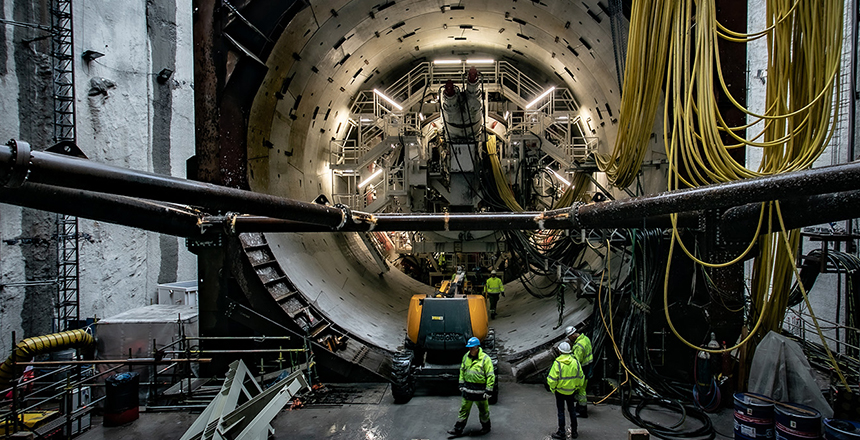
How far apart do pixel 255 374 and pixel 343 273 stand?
10.5 feet

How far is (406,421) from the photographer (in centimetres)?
553

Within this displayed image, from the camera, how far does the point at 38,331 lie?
30.1 ft

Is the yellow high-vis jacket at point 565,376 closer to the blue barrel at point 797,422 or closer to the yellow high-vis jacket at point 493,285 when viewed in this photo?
the blue barrel at point 797,422

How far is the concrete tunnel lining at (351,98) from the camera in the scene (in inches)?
282

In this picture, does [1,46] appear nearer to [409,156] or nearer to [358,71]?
[358,71]

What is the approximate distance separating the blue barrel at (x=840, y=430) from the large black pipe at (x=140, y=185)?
4872 mm

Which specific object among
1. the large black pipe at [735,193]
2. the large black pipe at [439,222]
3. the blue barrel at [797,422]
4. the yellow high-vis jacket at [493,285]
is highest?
the large black pipe at [735,193]

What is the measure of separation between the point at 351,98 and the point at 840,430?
1025cm

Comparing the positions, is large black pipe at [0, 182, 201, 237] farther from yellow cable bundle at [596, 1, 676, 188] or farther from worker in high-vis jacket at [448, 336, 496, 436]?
yellow cable bundle at [596, 1, 676, 188]

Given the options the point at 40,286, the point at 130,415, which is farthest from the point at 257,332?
the point at 40,286

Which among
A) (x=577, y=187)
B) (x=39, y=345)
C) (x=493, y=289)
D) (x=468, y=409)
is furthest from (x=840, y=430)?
(x=39, y=345)

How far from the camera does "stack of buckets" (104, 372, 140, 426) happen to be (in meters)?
5.50

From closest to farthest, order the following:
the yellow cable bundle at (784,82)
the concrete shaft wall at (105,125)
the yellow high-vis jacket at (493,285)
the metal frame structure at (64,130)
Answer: the yellow cable bundle at (784,82) → the concrete shaft wall at (105,125) → the metal frame structure at (64,130) → the yellow high-vis jacket at (493,285)

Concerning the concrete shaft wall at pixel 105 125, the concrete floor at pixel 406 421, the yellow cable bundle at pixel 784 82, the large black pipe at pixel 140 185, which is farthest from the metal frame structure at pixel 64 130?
the yellow cable bundle at pixel 784 82
